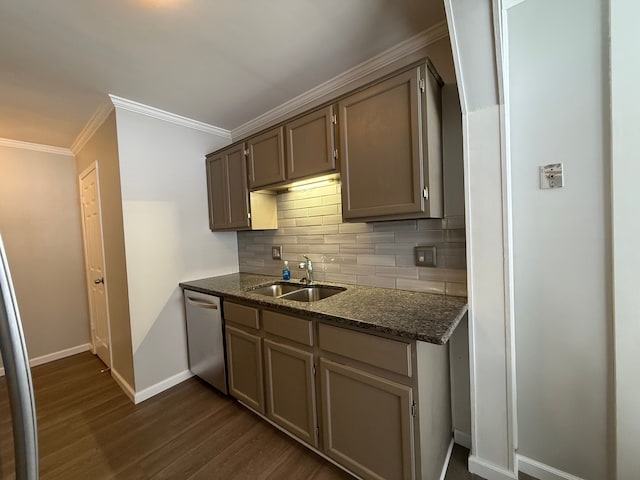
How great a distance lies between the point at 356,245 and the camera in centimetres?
202

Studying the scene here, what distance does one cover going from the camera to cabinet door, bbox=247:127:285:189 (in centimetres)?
204

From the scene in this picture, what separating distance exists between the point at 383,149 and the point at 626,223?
3.55ft

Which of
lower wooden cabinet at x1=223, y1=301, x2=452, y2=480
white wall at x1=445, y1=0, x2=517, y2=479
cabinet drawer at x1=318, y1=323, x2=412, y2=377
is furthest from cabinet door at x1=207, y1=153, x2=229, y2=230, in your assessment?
white wall at x1=445, y1=0, x2=517, y2=479

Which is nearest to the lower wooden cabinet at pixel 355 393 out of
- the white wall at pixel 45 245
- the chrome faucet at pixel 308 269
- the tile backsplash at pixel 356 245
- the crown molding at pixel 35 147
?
the tile backsplash at pixel 356 245

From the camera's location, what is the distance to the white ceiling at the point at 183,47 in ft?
4.48

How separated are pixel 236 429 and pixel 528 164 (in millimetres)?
2357

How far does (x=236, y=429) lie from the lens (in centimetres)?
184

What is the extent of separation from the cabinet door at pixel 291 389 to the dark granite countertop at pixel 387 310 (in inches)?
10.8

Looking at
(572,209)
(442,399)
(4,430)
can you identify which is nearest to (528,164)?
(572,209)

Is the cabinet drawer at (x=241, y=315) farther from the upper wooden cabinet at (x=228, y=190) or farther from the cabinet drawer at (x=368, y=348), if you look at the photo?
the upper wooden cabinet at (x=228, y=190)

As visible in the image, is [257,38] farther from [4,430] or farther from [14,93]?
[4,430]

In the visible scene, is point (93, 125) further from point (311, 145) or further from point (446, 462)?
point (446, 462)

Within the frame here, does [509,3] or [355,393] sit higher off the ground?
[509,3]

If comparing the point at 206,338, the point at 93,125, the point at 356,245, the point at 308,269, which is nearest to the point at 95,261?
the point at 93,125
